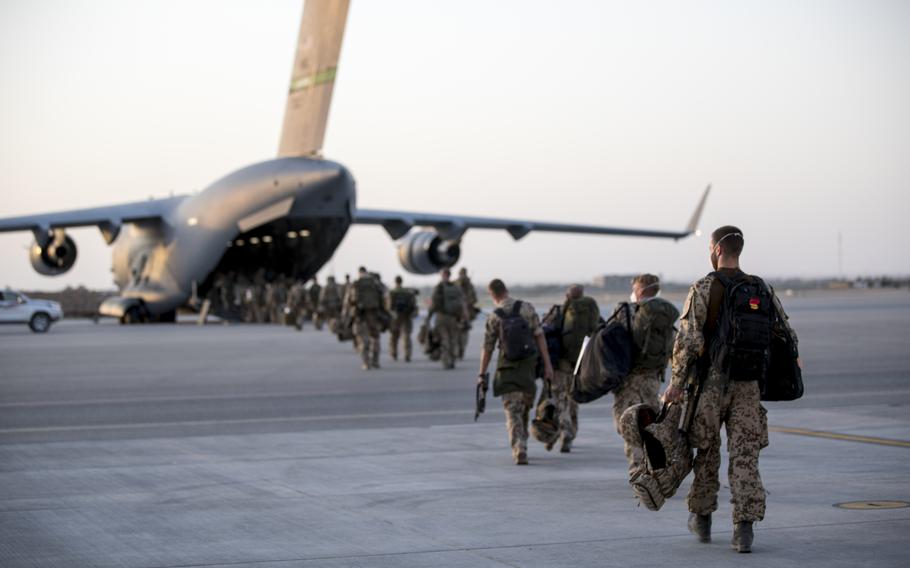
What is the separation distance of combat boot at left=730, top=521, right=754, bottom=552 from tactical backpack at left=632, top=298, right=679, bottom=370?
2727mm

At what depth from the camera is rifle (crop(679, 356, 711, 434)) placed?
283 inches

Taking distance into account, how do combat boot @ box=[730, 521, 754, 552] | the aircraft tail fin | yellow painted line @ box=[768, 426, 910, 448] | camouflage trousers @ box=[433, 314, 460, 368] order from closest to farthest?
combat boot @ box=[730, 521, 754, 552] < yellow painted line @ box=[768, 426, 910, 448] < camouflage trousers @ box=[433, 314, 460, 368] < the aircraft tail fin

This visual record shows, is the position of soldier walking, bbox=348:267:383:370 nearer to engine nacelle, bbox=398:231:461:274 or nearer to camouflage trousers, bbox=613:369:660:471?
camouflage trousers, bbox=613:369:660:471

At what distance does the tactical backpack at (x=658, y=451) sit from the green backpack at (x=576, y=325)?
4.40m

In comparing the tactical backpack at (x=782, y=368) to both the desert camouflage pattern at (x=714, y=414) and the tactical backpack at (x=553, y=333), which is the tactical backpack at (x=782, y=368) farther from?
the tactical backpack at (x=553, y=333)

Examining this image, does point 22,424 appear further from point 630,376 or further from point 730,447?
point 730,447

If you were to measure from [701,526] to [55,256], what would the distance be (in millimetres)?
37848

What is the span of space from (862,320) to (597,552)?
3242 centimetres

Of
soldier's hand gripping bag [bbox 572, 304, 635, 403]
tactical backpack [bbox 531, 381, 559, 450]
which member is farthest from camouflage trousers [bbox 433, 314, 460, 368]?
soldier's hand gripping bag [bbox 572, 304, 635, 403]

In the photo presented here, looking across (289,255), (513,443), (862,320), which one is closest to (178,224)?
Result: (289,255)

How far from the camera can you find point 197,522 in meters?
8.27

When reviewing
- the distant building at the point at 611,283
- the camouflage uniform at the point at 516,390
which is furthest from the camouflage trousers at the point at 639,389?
the distant building at the point at 611,283

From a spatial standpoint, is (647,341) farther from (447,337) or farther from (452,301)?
(447,337)

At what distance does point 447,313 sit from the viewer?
857 inches
